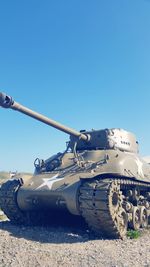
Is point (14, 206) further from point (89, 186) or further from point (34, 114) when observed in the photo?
point (89, 186)

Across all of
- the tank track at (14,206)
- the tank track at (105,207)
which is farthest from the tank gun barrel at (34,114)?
the tank track at (105,207)

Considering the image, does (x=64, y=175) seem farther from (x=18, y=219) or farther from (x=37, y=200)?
(x=18, y=219)

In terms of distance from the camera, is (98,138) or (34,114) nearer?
(34,114)

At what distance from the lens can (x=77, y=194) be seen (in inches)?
393

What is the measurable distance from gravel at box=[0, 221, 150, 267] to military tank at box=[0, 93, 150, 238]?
688 millimetres

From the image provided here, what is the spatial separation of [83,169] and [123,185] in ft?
4.59

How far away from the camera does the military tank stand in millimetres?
9680

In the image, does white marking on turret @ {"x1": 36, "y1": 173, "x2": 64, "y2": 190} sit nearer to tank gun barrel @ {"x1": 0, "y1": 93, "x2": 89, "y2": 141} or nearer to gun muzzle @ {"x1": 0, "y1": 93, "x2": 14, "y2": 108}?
tank gun barrel @ {"x1": 0, "y1": 93, "x2": 89, "y2": 141}

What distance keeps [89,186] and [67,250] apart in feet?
7.31

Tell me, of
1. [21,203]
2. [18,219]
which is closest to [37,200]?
[21,203]

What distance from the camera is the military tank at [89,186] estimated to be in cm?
968

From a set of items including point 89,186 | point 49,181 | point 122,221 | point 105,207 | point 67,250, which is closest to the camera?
point 67,250

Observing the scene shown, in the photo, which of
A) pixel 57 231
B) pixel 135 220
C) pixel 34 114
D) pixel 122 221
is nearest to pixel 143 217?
pixel 135 220

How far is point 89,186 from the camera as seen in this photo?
32.3 feet
